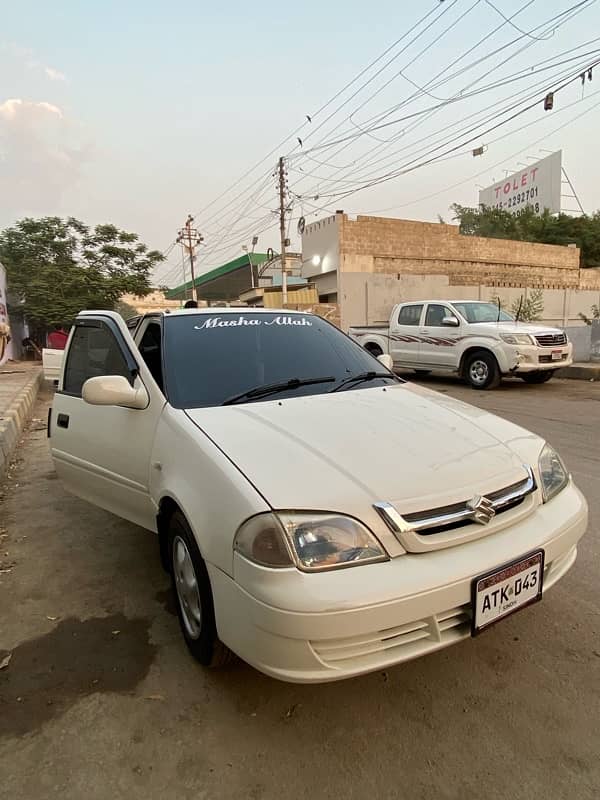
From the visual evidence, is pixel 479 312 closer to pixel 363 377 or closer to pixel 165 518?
pixel 363 377

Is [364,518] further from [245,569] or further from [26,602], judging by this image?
[26,602]

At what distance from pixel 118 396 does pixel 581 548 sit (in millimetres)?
2807

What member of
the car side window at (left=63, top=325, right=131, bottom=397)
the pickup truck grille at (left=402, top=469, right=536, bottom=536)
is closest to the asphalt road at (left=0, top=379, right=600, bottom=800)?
the pickup truck grille at (left=402, top=469, right=536, bottom=536)

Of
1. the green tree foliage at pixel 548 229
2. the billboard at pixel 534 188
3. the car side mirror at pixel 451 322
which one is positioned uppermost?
the billboard at pixel 534 188

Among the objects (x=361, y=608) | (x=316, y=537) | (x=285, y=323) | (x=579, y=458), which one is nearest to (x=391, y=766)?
(x=361, y=608)

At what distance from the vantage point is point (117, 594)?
2742 millimetres

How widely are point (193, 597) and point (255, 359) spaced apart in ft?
4.26

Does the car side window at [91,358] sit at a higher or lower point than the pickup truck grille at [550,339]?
higher

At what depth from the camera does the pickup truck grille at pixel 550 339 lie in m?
9.14

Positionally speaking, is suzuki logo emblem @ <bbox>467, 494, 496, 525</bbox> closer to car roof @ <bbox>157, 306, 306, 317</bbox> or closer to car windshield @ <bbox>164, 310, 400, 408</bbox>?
car windshield @ <bbox>164, 310, 400, 408</bbox>

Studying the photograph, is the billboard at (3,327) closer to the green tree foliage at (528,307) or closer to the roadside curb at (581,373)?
the green tree foliage at (528,307)

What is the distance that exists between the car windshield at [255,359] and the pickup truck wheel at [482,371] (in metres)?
6.94

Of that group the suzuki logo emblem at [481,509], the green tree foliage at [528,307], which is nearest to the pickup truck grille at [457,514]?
the suzuki logo emblem at [481,509]

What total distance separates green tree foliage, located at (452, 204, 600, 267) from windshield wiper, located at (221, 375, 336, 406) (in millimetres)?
41132
